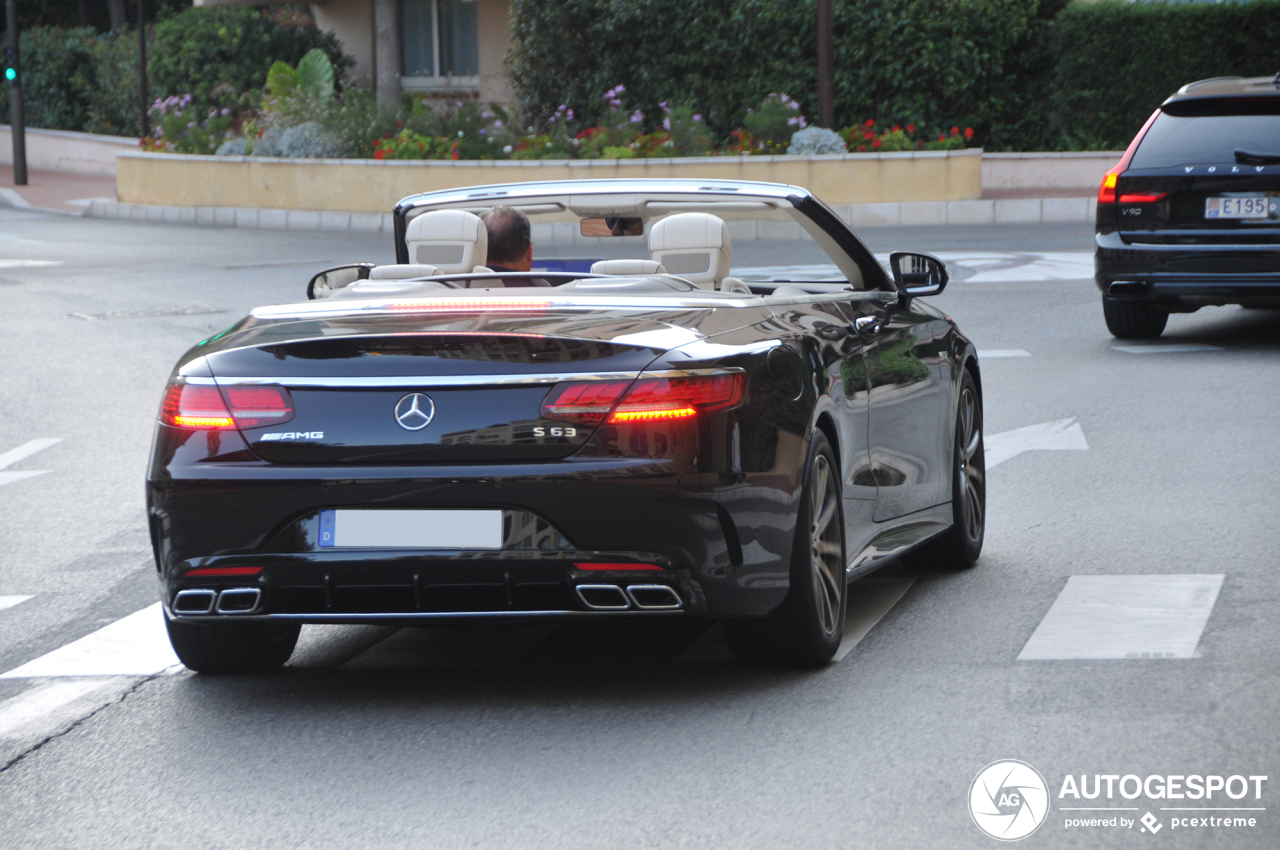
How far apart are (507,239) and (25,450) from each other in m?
4.61

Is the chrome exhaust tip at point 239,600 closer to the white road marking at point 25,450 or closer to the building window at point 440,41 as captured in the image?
the white road marking at point 25,450

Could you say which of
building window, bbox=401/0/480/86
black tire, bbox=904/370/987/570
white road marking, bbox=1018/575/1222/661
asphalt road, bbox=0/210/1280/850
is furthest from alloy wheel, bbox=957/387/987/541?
building window, bbox=401/0/480/86

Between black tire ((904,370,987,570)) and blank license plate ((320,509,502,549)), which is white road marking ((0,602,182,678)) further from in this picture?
black tire ((904,370,987,570))

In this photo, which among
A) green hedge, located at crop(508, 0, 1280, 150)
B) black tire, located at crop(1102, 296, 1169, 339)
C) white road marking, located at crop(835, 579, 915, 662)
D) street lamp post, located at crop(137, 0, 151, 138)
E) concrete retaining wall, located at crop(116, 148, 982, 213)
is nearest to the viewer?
white road marking, located at crop(835, 579, 915, 662)

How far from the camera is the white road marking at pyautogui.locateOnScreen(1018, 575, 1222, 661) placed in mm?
5398

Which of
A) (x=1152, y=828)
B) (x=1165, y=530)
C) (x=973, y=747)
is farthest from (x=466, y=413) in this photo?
(x=1165, y=530)

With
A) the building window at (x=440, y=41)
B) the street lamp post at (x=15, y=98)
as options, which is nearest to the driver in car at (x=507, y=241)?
the street lamp post at (x=15, y=98)

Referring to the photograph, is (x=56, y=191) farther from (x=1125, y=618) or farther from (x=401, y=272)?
(x=1125, y=618)

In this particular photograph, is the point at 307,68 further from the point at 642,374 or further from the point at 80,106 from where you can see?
the point at 642,374

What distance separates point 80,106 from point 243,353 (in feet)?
146

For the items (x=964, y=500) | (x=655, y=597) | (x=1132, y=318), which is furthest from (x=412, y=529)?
(x=1132, y=318)

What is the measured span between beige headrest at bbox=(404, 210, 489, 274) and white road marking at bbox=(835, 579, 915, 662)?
65.5 inches

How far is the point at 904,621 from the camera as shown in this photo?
5.98 meters

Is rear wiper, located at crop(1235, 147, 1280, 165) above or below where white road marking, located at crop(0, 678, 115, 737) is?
above
